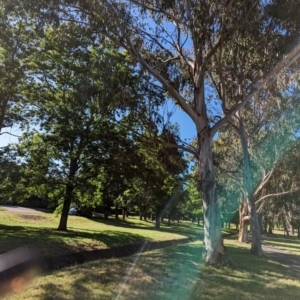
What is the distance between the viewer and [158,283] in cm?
786

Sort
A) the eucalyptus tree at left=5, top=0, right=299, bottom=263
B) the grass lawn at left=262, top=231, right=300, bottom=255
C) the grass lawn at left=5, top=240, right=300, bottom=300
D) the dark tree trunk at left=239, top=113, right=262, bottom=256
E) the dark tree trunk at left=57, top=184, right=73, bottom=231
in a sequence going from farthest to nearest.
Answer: the grass lawn at left=262, top=231, right=300, bottom=255 < the dark tree trunk at left=57, top=184, right=73, bottom=231 < the dark tree trunk at left=239, top=113, right=262, bottom=256 < the eucalyptus tree at left=5, top=0, right=299, bottom=263 < the grass lawn at left=5, top=240, right=300, bottom=300

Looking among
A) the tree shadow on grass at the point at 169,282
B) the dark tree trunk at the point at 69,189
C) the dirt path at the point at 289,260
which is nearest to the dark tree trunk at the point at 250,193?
the dirt path at the point at 289,260

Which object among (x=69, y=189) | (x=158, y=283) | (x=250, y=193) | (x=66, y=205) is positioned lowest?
(x=158, y=283)

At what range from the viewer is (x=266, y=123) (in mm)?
19594

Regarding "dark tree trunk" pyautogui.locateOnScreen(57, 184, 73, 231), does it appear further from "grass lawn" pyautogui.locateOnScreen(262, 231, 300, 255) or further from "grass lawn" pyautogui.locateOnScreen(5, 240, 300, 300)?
"grass lawn" pyautogui.locateOnScreen(262, 231, 300, 255)

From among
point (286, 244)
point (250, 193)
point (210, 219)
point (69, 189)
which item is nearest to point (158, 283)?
point (210, 219)

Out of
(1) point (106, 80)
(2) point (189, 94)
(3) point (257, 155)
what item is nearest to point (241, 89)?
(2) point (189, 94)

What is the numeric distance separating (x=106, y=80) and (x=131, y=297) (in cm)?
874

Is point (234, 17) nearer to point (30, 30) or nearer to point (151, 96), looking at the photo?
point (151, 96)

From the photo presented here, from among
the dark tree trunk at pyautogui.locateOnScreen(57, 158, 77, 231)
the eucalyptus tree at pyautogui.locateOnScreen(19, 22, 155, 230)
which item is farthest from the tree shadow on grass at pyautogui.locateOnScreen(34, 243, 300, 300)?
the dark tree trunk at pyautogui.locateOnScreen(57, 158, 77, 231)

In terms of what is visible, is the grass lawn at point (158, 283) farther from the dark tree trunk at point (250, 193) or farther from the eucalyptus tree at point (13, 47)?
the eucalyptus tree at point (13, 47)

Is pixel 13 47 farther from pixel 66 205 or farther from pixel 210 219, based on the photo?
pixel 66 205

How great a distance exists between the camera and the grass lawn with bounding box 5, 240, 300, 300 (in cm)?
680

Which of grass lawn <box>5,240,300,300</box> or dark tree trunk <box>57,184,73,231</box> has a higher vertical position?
→ dark tree trunk <box>57,184,73,231</box>
